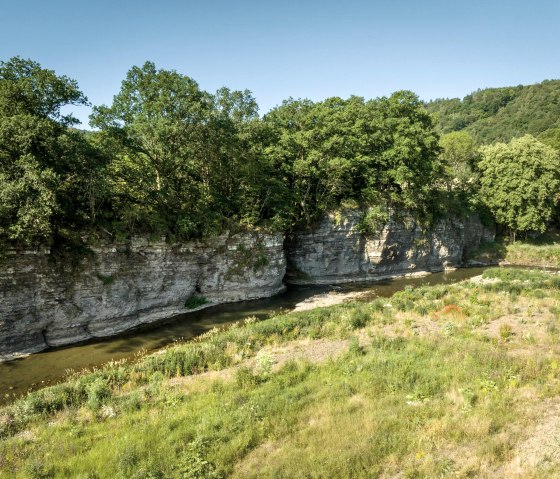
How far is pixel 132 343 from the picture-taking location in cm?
2222

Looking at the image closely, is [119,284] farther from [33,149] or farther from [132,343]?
[33,149]

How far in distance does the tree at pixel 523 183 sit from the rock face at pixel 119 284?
38.5 metres

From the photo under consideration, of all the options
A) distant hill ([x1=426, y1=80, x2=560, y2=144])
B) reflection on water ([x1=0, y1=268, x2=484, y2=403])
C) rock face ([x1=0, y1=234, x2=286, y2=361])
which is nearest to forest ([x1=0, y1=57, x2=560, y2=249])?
rock face ([x1=0, y1=234, x2=286, y2=361])

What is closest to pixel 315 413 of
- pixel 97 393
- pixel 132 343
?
pixel 97 393

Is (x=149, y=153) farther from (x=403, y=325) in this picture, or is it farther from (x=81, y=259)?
(x=403, y=325)

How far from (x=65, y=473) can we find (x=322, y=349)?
37.7 feet

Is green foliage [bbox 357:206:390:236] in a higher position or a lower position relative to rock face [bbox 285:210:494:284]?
higher

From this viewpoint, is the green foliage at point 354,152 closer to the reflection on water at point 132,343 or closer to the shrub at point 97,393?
the reflection on water at point 132,343

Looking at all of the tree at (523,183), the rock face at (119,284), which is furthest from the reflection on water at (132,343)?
the tree at (523,183)

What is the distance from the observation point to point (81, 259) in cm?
2295

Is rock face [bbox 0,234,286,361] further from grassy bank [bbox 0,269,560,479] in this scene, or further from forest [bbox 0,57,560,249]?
grassy bank [bbox 0,269,560,479]

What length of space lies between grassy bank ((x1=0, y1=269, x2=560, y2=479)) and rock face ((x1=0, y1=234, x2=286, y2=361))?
886 cm

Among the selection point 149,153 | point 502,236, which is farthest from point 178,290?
point 502,236

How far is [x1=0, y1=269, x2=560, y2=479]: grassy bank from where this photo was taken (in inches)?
331
